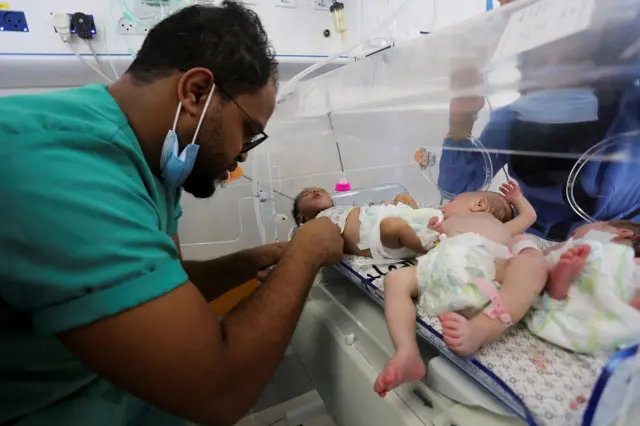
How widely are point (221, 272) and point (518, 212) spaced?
0.99 metres

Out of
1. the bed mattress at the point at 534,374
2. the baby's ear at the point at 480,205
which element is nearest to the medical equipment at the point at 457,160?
the bed mattress at the point at 534,374

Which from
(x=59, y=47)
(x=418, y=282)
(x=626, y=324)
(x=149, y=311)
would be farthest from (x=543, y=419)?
(x=59, y=47)

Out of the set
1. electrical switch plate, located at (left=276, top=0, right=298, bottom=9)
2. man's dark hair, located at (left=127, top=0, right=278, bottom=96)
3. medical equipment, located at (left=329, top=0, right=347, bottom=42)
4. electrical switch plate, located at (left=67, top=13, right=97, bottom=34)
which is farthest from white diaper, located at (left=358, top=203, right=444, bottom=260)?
electrical switch plate, located at (left=67, top=13, right=97, bottom=34)

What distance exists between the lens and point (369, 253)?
1238mm

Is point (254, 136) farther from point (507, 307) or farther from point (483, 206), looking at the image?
point (483, 206)

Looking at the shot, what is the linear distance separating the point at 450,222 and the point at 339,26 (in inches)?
48.8

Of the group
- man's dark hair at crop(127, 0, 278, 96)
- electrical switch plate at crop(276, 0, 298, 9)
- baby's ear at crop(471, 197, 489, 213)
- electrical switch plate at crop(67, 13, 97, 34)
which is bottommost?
baby's ear at crop(471, 197, 489, 213)

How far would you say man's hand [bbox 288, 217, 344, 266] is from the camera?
910 millimetres

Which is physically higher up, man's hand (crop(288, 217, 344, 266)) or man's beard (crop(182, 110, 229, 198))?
man's beard (crop(182, 110, 229, 198))

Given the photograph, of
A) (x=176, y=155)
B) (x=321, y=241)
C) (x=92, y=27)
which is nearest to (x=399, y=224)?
(x=321, y=241)

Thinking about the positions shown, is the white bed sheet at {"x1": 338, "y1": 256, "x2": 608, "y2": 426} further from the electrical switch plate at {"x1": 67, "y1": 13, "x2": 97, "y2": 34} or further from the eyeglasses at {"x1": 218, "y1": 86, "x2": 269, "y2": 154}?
the electrical switch plate at {"x1": 67, "y1": 13, "x2": 97, "y2": 34}

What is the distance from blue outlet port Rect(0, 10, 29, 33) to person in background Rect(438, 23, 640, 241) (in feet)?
5.61

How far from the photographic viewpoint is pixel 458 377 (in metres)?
0.72

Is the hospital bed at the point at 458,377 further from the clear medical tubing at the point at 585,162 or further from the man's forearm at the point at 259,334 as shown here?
the clear medical tubing at the point at 585,162
